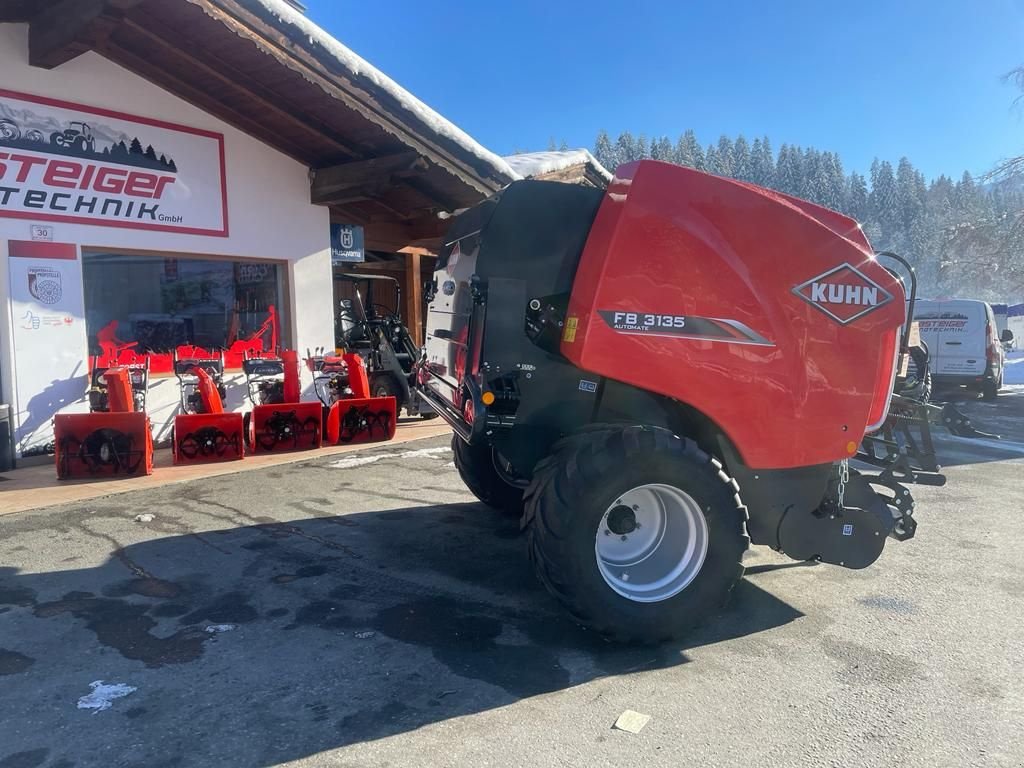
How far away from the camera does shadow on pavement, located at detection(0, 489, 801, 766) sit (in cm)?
293

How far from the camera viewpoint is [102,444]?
755 centimetres

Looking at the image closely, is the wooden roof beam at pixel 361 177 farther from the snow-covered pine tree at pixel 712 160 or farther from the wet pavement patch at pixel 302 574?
the snow-covered pine tree at pixel 712 160

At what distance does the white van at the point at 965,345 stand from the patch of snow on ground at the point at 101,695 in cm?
1513

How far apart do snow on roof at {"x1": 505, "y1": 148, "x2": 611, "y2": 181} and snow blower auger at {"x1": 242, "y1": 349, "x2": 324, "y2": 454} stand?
15.6ft

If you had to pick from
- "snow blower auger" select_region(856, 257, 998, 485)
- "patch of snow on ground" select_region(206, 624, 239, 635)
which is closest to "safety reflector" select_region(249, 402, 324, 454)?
"patch of snow on ground" select_region(206, 624, 239, 635)

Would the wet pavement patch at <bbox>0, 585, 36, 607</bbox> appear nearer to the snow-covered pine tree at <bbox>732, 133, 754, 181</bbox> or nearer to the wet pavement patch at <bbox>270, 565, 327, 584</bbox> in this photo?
the wet pavement patch at <bbox>270, 565, 327, 584</bbox>

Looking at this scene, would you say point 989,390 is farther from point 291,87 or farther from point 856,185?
point 856,185

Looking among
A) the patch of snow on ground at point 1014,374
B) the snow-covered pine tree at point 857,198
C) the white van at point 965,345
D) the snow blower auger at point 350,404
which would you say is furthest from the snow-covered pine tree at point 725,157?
the snow blower auger at point 350,404

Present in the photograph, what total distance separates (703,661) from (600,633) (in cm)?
52

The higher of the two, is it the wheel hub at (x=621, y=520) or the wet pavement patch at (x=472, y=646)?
the wheel hub at (x=621, y=520)

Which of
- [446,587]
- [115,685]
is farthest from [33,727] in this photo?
[446,587]

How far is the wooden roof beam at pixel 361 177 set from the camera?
31.2 ft

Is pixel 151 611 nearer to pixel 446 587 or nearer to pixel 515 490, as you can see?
pixel 446 587

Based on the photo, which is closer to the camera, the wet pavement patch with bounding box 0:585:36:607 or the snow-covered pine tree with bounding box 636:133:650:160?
the wet pavement patch with bounding box 0:585:36:607
